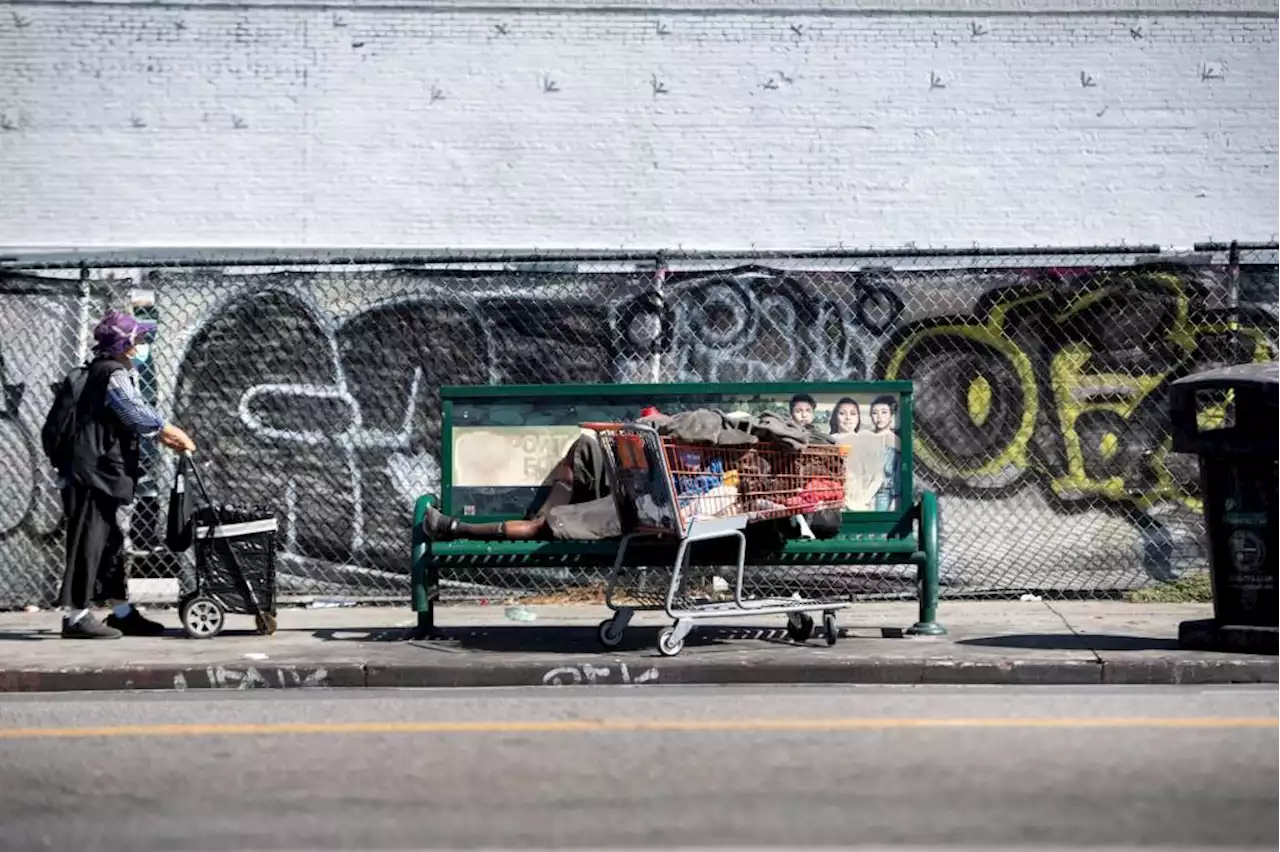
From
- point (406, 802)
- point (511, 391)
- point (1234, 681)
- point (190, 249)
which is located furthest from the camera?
point (190, 249)

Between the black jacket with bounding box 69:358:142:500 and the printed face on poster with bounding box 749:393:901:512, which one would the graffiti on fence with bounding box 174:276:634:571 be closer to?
the black jacket with bounding box 69:358:142:500

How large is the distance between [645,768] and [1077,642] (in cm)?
364

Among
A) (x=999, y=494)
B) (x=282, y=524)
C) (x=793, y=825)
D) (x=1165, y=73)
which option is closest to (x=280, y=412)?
(x=282, y=524)

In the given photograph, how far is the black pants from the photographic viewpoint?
9586 mm

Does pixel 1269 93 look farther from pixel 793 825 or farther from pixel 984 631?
pixel 793 825

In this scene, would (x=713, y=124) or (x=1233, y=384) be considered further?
(x=713, y=124)

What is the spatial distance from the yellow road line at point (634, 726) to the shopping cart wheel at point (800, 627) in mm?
1967

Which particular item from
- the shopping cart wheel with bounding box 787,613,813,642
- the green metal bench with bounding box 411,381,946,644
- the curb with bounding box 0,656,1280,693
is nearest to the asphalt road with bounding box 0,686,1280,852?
the curb with bounding box 0,656,1280,693

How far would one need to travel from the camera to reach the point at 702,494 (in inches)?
A: 344

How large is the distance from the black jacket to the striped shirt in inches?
1.7

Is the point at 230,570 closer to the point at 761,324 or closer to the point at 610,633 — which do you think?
the point at 610,633

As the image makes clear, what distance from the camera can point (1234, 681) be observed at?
833 centimetres

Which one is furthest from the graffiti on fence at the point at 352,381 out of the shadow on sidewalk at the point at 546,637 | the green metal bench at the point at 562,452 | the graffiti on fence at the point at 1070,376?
the graffiti on fence at the point at 1070,376

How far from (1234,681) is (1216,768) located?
213cm
